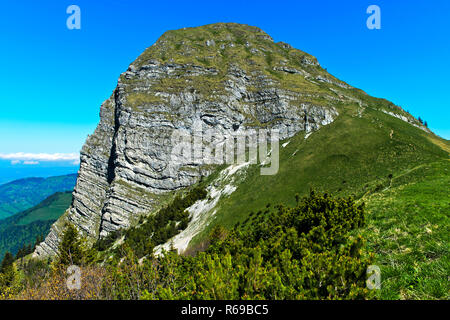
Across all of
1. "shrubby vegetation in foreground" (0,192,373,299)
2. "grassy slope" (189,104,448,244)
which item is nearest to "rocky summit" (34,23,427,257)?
"grassy slope" (189,104,448,244)

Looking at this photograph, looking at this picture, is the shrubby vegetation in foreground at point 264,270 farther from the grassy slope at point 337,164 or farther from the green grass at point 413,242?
the grassy slope at point 337,164

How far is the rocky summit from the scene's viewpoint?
451 ft

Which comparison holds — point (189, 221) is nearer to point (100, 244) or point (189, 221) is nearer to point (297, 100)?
point (100, 244)

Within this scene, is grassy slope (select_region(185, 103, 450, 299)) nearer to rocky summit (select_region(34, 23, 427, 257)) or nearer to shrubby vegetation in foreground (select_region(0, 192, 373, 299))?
shrubby vegetation in foreground (select_region(0, 192, 373, 299))

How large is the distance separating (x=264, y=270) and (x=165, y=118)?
149 meters

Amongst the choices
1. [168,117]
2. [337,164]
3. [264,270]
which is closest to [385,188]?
[264,270]

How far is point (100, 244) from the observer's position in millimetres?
120500

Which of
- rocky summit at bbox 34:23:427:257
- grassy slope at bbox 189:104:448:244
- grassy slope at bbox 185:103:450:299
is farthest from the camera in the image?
rocky summit at bbox 34:23:427:257

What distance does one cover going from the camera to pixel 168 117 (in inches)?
5950

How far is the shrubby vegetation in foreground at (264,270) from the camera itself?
9.06 meters

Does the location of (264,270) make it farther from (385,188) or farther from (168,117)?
(168,117)

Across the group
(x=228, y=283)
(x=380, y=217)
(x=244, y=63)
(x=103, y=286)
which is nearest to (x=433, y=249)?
(x=380, y=217)

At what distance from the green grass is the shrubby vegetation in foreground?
136cm
